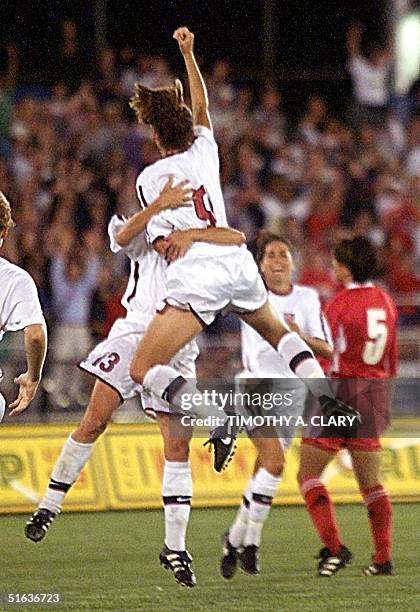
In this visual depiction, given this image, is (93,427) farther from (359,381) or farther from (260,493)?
(359,381)

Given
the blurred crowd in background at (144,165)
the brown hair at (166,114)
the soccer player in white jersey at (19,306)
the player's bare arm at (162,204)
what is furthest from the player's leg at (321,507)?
the blurred crowd in background at (144,165)

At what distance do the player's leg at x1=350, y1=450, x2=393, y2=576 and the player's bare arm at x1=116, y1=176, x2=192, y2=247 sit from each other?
1.76 meters

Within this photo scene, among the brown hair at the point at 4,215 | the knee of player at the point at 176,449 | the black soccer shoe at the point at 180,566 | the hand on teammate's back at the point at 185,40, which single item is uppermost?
the hand on teammate's back at the point at 185,40

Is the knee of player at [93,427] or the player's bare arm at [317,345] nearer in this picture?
the knee of player at [93,427]

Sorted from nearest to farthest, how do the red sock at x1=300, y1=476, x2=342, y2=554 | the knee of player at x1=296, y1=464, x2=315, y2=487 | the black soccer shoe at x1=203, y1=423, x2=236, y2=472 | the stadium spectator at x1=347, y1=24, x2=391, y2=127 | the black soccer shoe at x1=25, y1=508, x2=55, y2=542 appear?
the black soccer shoe at x1=203, y1=423, x2=236, y2=472, the black soccer shoe at x1=25, y1=508, x2=55, y2=542, the red sock at x1=300, y1=476, x2=342, y2=554, the knee of player at x1=296, y1=464, x2=315, y2=487, the stadium spectator at x1=347, y1=24, x2=391, y2=127

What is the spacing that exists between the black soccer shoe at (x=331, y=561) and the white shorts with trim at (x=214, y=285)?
1.50 m

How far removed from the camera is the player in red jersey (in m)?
8.05

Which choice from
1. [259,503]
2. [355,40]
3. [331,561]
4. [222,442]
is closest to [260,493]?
[259,503]

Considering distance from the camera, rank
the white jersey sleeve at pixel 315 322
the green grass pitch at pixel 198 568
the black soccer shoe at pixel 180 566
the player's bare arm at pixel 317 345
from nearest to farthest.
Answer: the green grass pitch at pixel 198 568, the black soccer shoe at pixel 180 566, the player's bare arm at pixel 317 345, the white jersey sleeve at pixel 315 322

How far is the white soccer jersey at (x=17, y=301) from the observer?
6.66 metres

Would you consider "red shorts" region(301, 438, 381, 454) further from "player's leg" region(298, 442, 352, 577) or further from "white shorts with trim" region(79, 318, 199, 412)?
"white shorts with trim" region(79, 318, 199, 412)

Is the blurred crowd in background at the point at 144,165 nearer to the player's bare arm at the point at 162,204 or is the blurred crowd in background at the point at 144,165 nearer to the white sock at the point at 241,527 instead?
the white sock at the point at 241,527

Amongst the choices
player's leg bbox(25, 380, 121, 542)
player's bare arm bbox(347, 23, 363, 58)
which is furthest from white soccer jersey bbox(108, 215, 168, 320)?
player's bare arm bbox(347, 23, 363, 58)

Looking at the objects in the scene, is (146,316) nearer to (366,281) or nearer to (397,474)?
(366,281)
